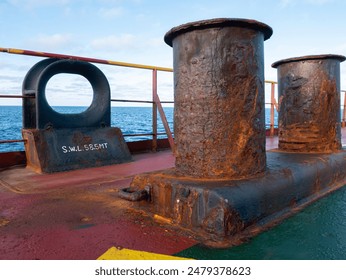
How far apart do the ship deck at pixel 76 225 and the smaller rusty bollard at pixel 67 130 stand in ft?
1.76

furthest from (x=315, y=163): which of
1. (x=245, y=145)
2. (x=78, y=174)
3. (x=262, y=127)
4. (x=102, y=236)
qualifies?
(x=78, y=174)

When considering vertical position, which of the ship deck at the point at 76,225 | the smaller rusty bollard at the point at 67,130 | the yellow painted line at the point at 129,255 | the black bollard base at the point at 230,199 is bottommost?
the yellow painted line at the point at 129,255

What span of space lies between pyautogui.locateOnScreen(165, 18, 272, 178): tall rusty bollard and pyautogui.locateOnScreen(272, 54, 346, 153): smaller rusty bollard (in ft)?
3.65

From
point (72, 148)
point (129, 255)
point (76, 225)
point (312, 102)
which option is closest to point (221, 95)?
point (129, 255)

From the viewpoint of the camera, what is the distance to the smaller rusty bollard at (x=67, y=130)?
10.8 ft

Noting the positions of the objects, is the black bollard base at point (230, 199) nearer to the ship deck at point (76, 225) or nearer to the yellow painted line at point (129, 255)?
the ship deck at point (76, 225)

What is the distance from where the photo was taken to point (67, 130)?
3.57 m

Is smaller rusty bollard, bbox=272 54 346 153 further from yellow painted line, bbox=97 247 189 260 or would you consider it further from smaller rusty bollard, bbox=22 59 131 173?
smaller rusty bollard, bbox=22 59 131 173

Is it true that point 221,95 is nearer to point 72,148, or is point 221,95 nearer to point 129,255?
point 129,255

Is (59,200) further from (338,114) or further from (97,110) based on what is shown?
(338,114)

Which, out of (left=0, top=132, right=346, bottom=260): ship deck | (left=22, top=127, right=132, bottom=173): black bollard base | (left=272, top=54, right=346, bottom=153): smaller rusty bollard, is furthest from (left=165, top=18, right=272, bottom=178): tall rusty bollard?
(left=22, top=127, right=132, bottom=173): black bollard base

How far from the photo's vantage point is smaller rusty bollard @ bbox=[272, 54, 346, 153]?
8.89ft

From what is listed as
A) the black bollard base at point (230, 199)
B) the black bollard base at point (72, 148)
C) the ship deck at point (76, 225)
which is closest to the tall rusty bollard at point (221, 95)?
the black bollard base at point (230, 199)

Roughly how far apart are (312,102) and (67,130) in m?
2.77
